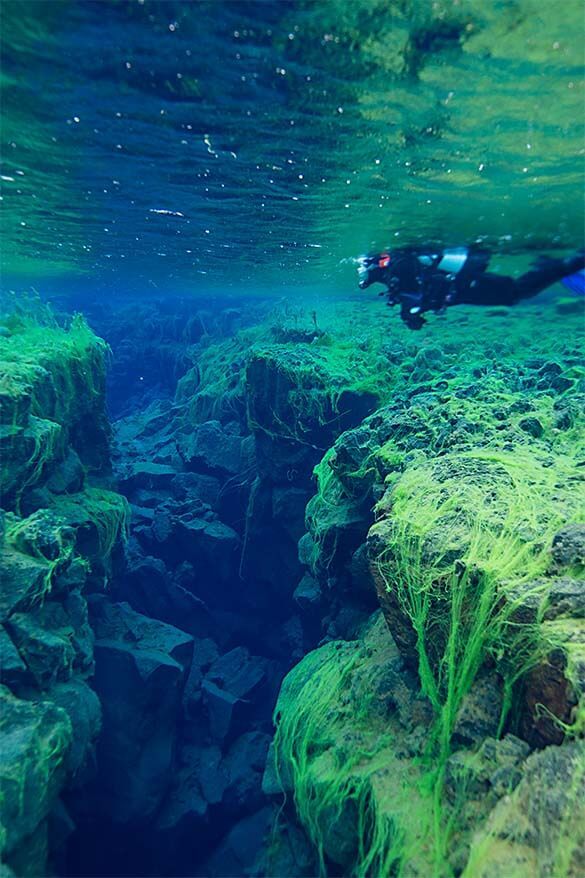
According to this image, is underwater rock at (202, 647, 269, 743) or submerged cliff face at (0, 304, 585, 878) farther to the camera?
underwater rock at (202, 647, 269, 743)

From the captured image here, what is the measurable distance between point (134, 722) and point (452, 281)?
37.4ft

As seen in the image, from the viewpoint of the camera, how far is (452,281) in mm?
9625

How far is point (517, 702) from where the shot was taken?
3766 millimetres

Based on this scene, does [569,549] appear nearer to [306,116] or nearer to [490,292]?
[490,292]

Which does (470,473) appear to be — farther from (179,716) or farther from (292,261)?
(292,261)

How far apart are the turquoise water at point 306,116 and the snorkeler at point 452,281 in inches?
86.4

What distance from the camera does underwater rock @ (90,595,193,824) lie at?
906 cm

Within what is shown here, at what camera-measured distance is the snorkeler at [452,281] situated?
28.1 feet

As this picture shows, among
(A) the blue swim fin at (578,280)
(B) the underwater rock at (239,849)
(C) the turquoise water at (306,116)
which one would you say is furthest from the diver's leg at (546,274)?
(B) the underwater rock at (239,849)

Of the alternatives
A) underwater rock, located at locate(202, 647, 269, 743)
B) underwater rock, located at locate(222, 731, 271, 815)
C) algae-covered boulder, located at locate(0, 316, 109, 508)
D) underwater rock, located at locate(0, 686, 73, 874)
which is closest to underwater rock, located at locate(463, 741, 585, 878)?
underwater rock, located at locate(0, 686, 73, 874)

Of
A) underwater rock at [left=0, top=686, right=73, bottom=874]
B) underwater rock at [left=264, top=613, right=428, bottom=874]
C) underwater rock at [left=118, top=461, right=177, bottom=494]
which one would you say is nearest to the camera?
underwater rock at [left=264, top=613, right=428, bottom=874]

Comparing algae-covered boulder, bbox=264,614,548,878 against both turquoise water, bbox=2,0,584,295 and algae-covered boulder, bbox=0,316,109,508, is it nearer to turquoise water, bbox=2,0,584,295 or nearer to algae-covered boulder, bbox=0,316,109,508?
algae-covered boulder, bbox=0,316,109,508

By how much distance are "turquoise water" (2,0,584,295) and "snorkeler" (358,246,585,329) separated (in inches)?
86.4

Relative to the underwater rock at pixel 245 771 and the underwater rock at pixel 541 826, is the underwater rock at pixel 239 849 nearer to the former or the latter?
the underwater rock at pixel 245 771
